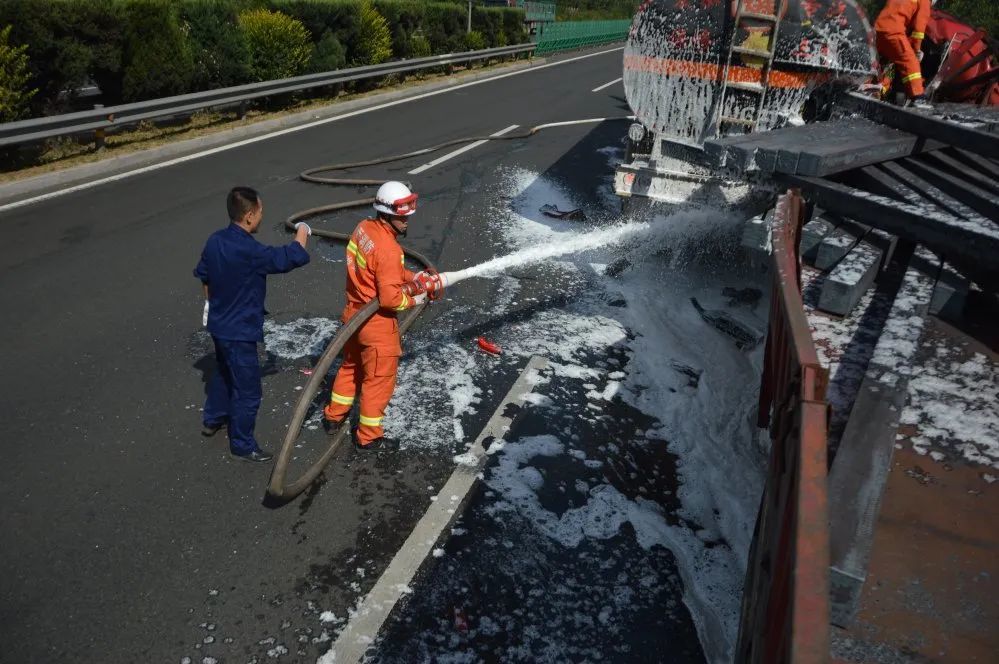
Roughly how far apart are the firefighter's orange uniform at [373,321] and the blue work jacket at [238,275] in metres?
0.35

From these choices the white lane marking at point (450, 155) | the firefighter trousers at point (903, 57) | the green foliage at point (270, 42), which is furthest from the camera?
the green foliage at point (270, 42)

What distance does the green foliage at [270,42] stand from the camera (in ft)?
50.0

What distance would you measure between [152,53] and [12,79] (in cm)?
288

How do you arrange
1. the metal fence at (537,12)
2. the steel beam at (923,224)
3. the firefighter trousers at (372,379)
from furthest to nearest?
1. the metal fence at (537,12)
2. the firefighter trousers at (372,379)
3. the steel beam at (923,224)

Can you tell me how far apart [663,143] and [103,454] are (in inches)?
189

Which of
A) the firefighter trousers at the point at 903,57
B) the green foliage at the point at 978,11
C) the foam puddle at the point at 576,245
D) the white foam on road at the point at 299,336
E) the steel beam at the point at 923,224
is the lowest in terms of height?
the white foam on road at the point at 299,336

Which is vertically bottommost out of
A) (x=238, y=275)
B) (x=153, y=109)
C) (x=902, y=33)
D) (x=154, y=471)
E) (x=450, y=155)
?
(x=154, y=471)

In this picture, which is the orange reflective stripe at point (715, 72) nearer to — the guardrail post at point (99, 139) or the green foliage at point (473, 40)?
the guardrail post at point (99, 139)

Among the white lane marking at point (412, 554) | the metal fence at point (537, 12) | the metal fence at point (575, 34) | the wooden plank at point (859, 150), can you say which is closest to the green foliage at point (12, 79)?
the white lane marking at point (412, 554)

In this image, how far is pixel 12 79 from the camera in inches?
400

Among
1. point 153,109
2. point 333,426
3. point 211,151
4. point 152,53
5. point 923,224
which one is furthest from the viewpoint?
point 152,53

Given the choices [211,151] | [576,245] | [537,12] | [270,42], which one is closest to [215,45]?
[270,42]

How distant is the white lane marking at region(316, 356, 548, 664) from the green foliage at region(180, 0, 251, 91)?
12.0 meters

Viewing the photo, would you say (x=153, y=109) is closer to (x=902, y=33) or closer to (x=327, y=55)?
(x=327, y=55)
